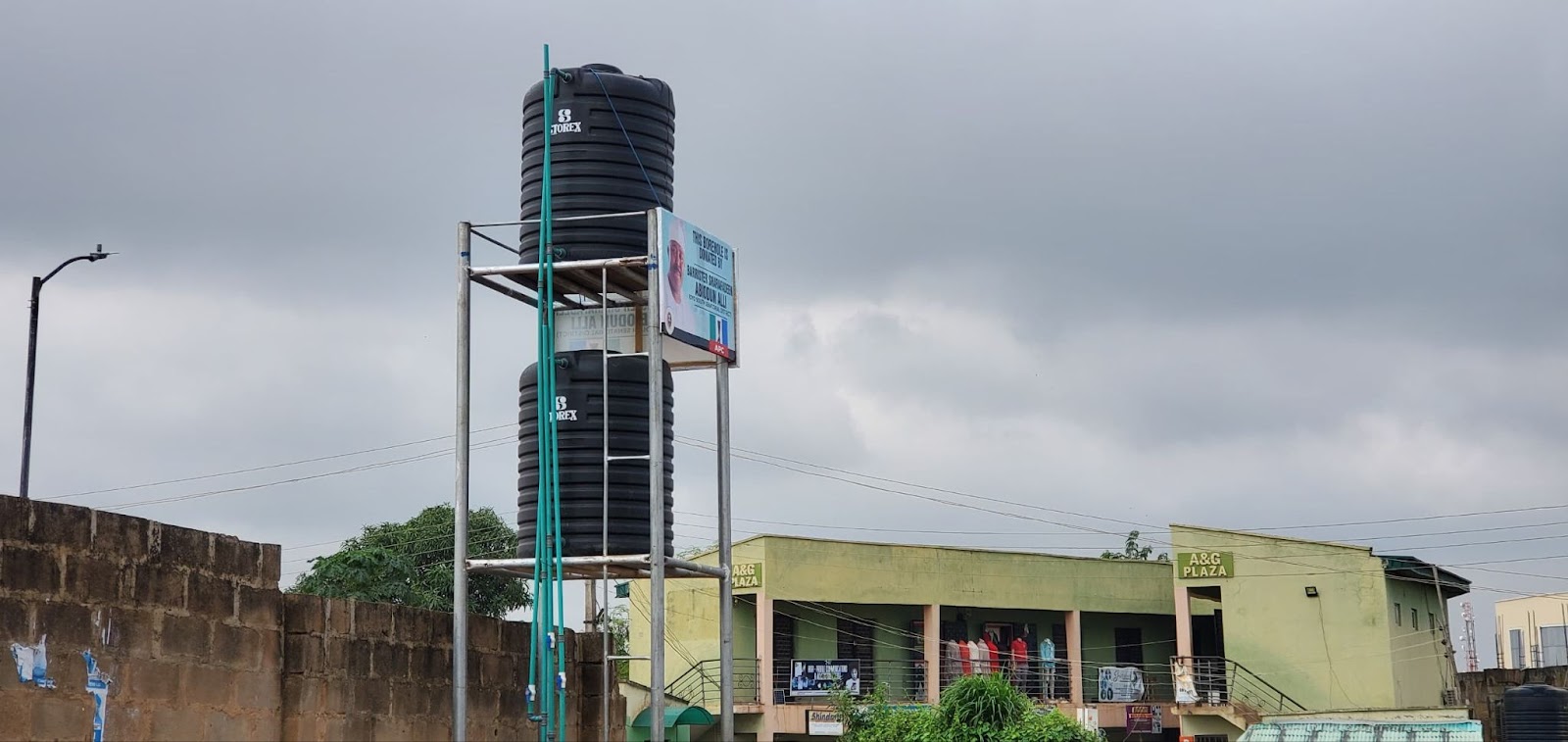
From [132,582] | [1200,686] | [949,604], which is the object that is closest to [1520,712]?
[1200,686]


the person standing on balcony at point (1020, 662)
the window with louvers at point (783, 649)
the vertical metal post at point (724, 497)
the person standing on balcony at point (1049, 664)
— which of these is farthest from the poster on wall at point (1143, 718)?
the vertical metal post at point (724, 497)

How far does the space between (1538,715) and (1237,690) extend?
10392mm

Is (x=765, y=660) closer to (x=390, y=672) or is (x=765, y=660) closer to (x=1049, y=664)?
(x=1049, y=664)

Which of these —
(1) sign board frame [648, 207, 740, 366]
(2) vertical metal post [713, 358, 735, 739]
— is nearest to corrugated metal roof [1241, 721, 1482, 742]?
(2) vertical metal post [713, 358, 735, 739]

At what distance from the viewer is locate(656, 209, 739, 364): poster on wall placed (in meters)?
15.4

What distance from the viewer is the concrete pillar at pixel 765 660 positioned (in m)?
42.2

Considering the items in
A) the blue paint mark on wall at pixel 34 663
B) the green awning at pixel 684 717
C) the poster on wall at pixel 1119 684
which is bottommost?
the green awning at pixel 684 717

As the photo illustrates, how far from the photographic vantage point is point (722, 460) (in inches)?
658

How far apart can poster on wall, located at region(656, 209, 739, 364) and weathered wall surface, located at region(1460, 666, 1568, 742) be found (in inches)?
1351

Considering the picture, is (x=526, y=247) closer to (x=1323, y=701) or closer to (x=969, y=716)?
(x=969, y=716)

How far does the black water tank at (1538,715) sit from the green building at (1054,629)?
7.36 m

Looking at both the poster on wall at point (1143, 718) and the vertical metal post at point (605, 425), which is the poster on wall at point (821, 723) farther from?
the vertical metal post at point (605, 425)

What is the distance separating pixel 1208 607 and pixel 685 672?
51.9 ft

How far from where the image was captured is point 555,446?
1546 centimetres
